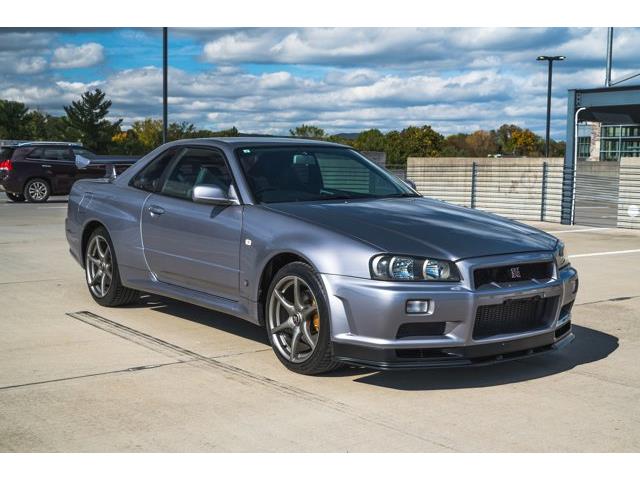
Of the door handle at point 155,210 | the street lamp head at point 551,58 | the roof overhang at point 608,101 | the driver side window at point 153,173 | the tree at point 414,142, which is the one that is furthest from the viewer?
the tree at point 414,142

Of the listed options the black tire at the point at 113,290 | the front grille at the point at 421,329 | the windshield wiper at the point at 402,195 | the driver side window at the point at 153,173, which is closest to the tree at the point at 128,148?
the black tire at the point at 113,290

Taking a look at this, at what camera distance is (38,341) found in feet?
20.5

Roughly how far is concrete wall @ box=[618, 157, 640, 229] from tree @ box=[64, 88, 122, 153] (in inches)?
2409

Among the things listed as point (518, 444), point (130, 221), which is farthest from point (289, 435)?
point (130, 221)

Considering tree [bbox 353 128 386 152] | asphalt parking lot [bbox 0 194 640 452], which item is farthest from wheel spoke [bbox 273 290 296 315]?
tree [bbox 353 128 386 152]

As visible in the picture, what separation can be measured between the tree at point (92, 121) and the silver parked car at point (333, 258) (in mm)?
70532

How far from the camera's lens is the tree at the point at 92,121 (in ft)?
245

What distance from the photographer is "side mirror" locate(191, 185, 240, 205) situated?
5922 mm

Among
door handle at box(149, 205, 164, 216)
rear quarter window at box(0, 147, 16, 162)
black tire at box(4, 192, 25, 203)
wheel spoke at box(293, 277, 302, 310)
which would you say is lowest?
black tire at box(4, 192, 25, 203)

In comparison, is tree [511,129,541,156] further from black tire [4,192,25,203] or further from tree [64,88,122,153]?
black tire [4,192,25,203]

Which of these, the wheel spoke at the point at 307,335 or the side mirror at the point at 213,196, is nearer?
the wheel spoke at the point at 307,335

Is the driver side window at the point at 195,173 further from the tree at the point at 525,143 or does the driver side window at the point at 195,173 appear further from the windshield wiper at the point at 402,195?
the tree at the point at 525,143

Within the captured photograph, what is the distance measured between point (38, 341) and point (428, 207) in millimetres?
2934

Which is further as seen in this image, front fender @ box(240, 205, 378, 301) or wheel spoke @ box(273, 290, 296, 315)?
wheel spoke @ box(273, 290, 296, 315)
